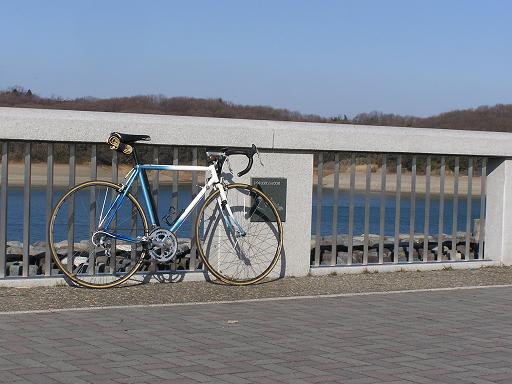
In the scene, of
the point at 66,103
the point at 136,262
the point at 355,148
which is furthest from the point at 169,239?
the point at 66,103

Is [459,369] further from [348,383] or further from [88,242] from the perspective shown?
[88,242]

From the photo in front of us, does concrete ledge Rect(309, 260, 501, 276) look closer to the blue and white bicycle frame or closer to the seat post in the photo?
the blue and white bicycle frame

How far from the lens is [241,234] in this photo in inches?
380

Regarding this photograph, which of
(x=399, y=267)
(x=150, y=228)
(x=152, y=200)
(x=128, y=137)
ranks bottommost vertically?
(x=399, y=267)

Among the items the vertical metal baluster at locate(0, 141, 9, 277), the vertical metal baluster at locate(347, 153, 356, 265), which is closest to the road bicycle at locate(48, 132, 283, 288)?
the vertical metal baluster at locate(0, 141, 9, 277)

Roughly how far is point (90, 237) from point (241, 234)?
1.43 meters

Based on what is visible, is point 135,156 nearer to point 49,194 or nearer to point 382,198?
point 49,194

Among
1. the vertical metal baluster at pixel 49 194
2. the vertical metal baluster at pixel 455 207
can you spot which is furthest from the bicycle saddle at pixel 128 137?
the vertical metal baluster at pixel 455 207

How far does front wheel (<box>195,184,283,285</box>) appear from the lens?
31.9 feet

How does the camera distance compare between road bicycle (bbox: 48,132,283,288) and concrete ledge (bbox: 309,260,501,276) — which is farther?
concrete ledge (bbox: 309,260,501,276)

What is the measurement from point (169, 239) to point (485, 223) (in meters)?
4.39

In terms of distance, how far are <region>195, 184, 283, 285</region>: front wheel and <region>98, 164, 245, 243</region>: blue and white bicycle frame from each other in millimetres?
30

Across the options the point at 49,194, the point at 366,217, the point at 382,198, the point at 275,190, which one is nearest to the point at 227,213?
the point at 275,190

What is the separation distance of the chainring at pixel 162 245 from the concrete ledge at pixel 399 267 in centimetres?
183
